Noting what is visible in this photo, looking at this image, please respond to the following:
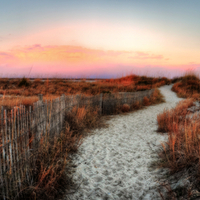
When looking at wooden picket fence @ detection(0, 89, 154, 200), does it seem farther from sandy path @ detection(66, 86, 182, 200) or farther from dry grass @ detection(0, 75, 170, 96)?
dry grass @ detection(0, 75, 170, 96)

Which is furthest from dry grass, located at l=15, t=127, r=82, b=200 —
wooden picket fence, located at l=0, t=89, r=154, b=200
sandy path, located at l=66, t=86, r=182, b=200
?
sandy path, located at l=66, t=86, r=182, b=200

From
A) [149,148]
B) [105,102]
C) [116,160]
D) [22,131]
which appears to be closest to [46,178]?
[22,131]

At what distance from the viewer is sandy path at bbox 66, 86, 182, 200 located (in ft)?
9.65

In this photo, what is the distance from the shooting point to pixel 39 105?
3494 millimetres

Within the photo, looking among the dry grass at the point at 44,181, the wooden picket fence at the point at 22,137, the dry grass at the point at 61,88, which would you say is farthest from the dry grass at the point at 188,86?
the dry grass at the point at 44,181

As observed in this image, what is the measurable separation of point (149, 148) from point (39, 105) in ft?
9.46

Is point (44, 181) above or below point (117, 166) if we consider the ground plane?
above

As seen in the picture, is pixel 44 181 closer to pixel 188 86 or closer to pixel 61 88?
pixel 61 88

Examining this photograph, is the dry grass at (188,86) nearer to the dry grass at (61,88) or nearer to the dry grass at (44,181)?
the dry grass at (61,88)

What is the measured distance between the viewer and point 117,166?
3795 mm

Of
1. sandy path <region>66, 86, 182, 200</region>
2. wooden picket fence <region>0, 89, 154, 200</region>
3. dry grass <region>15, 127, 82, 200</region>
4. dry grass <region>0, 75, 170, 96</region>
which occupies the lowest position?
sandy path <region>66, 86, 182, 200</region>

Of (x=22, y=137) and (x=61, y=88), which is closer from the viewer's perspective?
(x=22, y=137)

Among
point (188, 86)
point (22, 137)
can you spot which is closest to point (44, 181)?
point (22, 137)

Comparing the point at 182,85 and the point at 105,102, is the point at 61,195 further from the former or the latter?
the point at 182,85
